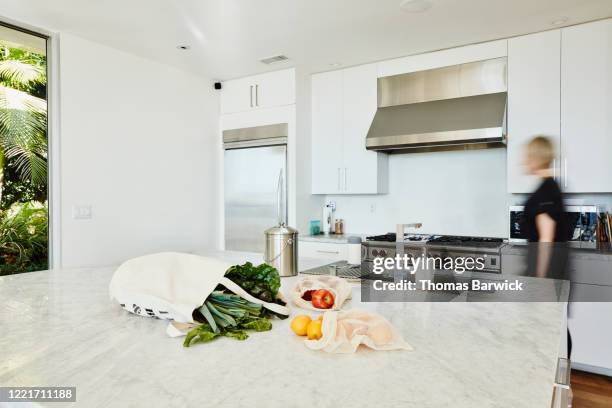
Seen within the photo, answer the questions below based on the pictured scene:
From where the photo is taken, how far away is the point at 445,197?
12.4 feet

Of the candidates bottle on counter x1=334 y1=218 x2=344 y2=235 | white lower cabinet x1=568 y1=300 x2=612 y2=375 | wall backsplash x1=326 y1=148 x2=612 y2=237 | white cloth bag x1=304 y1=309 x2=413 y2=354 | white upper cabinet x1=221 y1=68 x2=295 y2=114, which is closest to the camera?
white cloth bag x1=304 y1=309 x2=413 y2=354

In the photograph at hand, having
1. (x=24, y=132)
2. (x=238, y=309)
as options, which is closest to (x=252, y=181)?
(x=24, y=132)

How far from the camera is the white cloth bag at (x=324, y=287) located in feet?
4.58

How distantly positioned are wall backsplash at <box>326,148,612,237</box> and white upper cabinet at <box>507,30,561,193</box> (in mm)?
314

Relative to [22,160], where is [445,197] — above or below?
below

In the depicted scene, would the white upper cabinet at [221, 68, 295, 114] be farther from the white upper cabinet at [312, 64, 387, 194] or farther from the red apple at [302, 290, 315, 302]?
the red apple at [302, 290, 315, 302]

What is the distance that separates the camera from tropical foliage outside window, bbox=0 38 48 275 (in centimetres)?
290

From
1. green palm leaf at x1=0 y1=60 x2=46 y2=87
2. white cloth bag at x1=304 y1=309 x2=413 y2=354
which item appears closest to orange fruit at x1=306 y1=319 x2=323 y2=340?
white cloth bag at x1=304 y1=309 x2=413 y2=354

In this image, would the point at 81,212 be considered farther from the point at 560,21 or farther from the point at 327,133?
the point at 560,21

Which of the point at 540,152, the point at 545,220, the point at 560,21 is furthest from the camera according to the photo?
the point at 540,152

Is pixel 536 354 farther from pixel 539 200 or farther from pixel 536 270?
pixel 536 270

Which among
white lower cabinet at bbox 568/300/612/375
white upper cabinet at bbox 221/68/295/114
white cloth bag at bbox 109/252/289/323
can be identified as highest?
white upper cabinet at bbox 221/68/295/114

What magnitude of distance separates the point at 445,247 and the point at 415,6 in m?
1.69

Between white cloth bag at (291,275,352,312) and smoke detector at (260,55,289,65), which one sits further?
smoke detector at (260,55,289,65)
